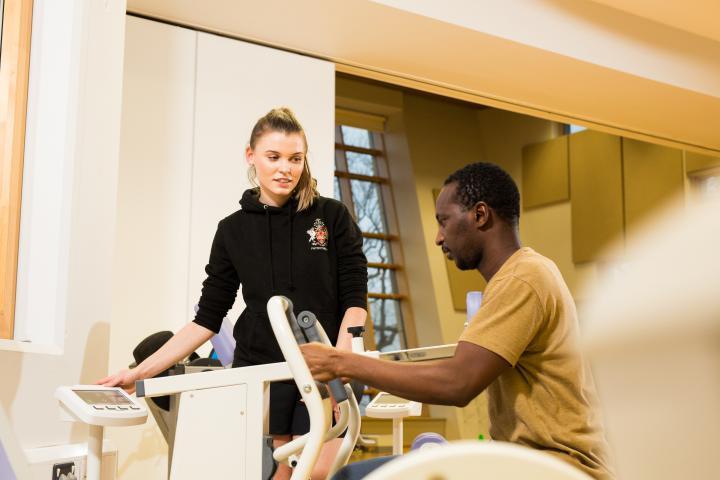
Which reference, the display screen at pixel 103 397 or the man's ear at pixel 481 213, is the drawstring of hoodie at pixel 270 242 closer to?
the display screen at pixel 103 397

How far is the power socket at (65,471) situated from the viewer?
2191mm

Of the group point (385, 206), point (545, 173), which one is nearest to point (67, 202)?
point (385, 206)

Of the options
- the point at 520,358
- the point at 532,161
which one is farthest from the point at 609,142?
the point at 520,358

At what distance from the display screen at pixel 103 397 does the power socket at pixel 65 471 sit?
0.52m

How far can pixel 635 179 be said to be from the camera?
7523 millimetres

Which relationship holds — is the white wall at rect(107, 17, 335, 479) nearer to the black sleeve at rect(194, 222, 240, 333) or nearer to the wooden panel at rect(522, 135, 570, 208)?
the black sleeve at rect(194, 222, 240, 333)

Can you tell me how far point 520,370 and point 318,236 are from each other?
0.88m

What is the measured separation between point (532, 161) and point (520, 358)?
732cm

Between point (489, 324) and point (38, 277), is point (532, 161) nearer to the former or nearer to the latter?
point (38, 277)

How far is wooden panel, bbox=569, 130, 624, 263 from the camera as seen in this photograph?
301 inches

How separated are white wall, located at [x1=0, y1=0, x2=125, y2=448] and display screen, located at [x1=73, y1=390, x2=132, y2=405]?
59 cm

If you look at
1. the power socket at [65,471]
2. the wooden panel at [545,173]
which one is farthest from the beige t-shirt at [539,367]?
the wooden panel at [545,173]

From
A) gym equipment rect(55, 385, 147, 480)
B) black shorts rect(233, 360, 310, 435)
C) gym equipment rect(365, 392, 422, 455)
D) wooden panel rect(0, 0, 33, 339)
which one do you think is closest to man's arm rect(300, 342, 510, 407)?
gym equipment rect(55, 385, 147, 480)

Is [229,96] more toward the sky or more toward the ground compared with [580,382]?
more toward the sky
